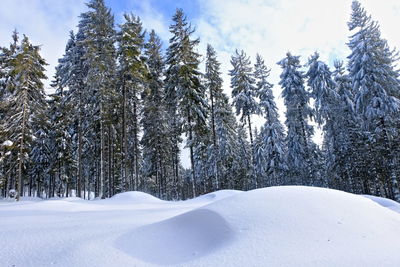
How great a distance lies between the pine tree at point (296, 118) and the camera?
26031mm

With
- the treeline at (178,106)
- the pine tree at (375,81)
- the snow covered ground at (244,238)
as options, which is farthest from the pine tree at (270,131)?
the snow covered ground at (244,238)

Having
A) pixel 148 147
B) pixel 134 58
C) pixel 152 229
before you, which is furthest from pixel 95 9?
pixel 152 229

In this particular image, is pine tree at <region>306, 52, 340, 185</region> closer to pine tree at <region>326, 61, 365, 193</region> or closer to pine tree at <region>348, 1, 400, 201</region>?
pine tree at <region>326, 61, 365, 193</region>

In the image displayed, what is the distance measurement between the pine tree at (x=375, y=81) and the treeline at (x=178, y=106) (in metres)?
0.09

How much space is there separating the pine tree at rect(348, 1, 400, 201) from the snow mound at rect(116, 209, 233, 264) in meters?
19.3

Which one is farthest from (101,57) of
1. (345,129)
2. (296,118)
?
(345,129)

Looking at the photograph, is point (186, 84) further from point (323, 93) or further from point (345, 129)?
point (345, 129)

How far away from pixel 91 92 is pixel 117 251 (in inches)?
736

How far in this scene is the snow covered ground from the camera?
3725 millimetres

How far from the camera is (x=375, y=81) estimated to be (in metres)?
19.7

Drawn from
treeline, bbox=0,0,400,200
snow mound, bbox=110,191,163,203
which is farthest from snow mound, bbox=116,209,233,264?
treeline, bbox=0,0,400,200

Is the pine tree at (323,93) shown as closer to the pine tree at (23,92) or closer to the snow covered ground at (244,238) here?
the snow covered ground at (244,238)

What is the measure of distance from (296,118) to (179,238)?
83.3 feet

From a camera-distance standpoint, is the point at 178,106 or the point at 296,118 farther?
the point at 296,118
